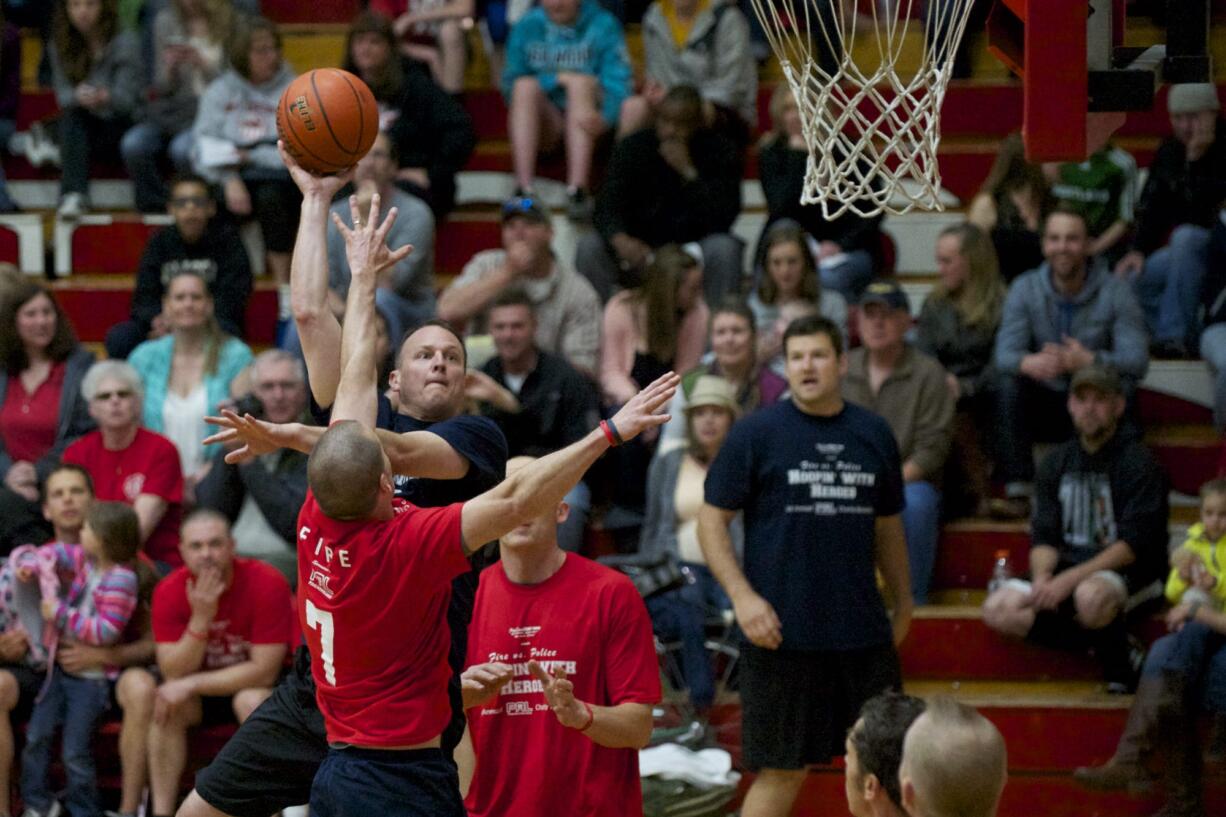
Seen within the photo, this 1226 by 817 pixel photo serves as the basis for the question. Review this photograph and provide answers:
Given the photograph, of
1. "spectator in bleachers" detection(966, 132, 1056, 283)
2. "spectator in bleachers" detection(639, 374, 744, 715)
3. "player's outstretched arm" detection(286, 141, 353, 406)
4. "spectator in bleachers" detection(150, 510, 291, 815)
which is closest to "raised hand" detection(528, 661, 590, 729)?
"player's outstretched arm" detection(286, 141, 353, 406)

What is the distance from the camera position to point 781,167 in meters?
9.61

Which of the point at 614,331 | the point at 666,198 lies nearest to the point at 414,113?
the point at 666,198

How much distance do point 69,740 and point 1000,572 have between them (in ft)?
13.5

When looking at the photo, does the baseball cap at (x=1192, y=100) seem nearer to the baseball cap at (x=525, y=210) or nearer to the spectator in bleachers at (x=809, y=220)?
the spectator in bleachers at (x=809, y=220)

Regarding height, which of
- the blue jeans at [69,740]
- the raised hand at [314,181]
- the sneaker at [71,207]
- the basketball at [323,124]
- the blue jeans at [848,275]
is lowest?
the blue jeans at [69,740]

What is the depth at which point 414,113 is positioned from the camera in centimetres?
1038

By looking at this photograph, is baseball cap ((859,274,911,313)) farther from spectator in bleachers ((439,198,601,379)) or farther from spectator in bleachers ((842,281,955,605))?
spectator in bleachers ((439,198,601,379))

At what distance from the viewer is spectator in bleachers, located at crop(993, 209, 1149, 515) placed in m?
8.65

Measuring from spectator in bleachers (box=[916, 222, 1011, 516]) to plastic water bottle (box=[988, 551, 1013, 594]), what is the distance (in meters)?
0.30

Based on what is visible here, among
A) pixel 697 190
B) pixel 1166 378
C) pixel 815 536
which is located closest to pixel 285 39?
pixel 697 190

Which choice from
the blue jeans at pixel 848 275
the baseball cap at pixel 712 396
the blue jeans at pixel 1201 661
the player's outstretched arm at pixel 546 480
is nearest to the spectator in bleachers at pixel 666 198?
the blue jeans at pixel 848 275

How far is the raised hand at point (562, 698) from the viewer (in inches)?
188

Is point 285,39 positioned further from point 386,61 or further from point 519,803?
point 519,803

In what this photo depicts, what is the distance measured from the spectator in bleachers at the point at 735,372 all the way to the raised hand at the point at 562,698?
3.51m
